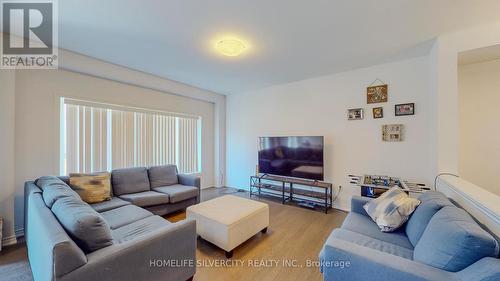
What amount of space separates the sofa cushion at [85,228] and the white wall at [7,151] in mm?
1786

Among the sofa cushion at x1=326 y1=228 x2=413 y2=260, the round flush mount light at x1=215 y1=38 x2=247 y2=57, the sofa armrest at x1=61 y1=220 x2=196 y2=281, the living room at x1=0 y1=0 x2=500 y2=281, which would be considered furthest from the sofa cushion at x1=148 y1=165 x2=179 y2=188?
the sofa cushion at x1=326 y1=228 x2=413 y2=260

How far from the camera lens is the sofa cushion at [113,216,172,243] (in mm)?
1839

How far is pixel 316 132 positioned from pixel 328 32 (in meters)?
2.01

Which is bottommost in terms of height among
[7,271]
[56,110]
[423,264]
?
[7,271]

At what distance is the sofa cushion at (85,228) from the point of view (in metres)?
1.27

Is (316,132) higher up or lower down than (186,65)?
lower down

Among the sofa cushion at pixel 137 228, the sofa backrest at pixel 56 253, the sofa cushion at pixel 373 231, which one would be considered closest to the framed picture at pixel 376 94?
the sofa cushion at pixel 373 231

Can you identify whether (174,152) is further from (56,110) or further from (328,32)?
(328,32)

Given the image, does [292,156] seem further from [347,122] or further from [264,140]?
[347,122]

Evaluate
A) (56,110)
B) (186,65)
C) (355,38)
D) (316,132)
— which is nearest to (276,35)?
(355,38)

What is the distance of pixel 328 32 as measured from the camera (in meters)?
2.33

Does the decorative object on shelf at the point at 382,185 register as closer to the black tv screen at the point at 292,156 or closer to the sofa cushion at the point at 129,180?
the black tv screen at the point at 292,156

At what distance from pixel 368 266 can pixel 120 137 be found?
4014 millimetres

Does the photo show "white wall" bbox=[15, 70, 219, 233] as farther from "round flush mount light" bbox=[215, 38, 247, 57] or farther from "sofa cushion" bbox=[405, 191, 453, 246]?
"sofa cushion" bbox=[405, 191, 453, 246]
